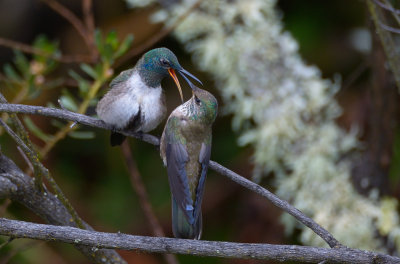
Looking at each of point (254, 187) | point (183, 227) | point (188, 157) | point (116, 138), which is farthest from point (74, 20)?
point (254, 187)

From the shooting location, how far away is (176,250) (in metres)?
1.95

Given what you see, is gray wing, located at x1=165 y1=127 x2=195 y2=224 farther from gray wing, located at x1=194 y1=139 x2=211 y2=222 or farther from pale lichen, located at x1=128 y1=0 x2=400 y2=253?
pale lichen, located at x1=128 y1=0 x2=400 y2=253

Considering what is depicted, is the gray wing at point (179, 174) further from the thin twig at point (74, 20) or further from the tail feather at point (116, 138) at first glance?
the thin twig at point (74, 20)

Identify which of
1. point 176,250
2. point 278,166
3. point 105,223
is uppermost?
point 176,250

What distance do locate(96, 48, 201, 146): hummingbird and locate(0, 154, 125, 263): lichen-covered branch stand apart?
0.56m

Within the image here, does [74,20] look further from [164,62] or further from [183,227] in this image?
[183,227]

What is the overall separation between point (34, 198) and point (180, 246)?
73 centimetres

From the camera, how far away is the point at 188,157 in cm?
254

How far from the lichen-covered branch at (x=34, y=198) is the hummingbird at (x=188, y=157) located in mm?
348

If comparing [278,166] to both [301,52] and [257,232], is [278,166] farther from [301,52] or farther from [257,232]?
[301,52]

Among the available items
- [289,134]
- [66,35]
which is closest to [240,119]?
[289,134]

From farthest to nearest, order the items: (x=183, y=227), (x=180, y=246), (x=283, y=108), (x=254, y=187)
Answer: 1. (x=283, y=108)
2. (x=183, y=227)
3. (x=254, y=187)
4. (x=180, y=246)

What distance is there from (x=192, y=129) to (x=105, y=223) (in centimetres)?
203

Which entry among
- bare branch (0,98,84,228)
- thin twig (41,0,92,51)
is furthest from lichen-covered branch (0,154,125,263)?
thin twig (41,0,92,51)
